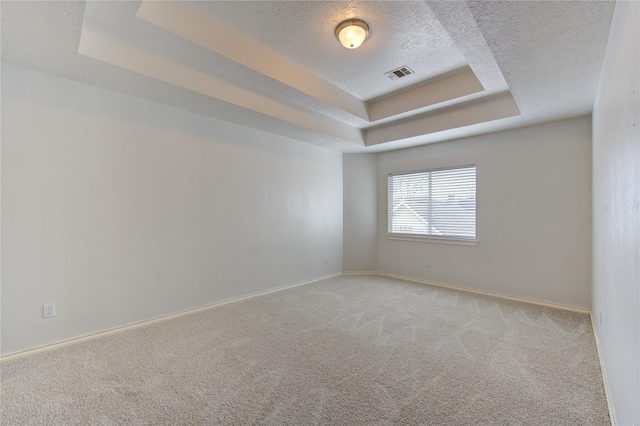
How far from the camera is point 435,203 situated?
4.76 metres

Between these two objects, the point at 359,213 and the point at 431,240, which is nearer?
the point at 431,240

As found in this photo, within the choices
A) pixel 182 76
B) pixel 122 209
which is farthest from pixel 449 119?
pixel 122 209

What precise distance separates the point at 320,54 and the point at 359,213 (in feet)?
10.7

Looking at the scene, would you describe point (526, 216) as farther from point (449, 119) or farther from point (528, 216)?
point (449, 119)

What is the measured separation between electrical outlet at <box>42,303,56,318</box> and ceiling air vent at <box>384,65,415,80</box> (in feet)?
13.2

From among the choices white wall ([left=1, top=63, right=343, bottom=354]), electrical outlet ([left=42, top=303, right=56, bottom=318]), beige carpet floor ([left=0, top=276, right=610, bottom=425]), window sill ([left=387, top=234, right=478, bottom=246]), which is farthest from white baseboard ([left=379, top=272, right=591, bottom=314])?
electrical outlet ([left=42, top=303, right=56, bottom=318])

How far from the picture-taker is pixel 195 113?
135 inches

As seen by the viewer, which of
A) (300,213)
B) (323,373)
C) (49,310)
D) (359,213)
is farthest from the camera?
(359,213)

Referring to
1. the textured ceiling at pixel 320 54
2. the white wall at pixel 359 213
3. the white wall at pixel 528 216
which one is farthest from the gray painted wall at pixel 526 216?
the white wall at pixel 359 213

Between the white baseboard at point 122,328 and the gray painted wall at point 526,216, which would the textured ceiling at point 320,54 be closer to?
the gray painted wall at point 526,216

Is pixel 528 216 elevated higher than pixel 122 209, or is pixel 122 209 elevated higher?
pixel 122 209

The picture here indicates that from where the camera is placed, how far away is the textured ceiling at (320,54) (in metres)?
1.80

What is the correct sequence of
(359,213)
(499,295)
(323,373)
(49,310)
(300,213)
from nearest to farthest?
(323,373) < (49,310) < (499,295) < (300,213) < (359,213)

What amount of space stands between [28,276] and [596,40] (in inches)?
187
